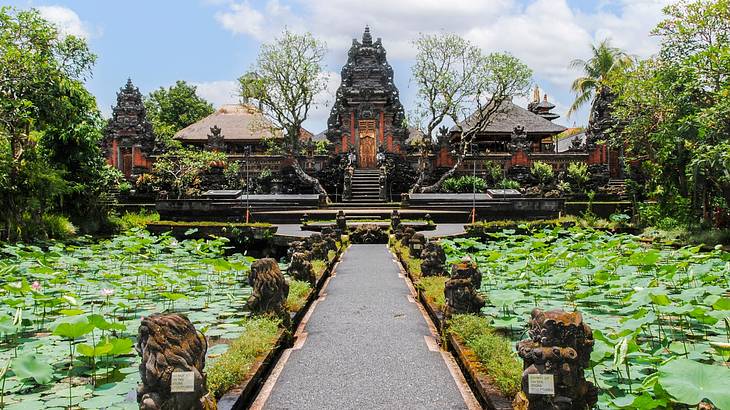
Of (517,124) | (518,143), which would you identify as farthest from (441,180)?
(517,124)

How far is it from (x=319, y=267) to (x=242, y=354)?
5602 mm

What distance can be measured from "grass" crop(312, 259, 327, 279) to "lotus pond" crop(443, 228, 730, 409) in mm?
2566

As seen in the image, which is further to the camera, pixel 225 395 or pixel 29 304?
pixel 29 304

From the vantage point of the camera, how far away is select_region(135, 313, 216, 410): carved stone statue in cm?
329

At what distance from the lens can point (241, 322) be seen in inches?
235

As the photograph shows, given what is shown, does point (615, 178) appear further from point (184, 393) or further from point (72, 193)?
point (184, 393)

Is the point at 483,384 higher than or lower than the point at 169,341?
lower

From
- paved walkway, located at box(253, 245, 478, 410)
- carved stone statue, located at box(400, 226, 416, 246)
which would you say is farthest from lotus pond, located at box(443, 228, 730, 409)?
carved stone statue, located at box(400, 226, 416, 246)

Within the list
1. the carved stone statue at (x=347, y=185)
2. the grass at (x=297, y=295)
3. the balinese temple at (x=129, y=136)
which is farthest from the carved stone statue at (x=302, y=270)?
the balinese temple at (x=129, y=136)

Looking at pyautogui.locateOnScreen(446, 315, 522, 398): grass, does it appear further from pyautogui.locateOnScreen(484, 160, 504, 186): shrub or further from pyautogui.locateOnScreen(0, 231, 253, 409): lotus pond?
pyautogui.locateOnScreen(484, 160, 504, 186): shrub

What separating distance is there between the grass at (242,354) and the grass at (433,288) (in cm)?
203

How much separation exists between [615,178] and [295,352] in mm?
31743

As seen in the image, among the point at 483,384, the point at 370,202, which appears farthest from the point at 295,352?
the point at 370,202

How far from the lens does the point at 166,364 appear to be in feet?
10.9
